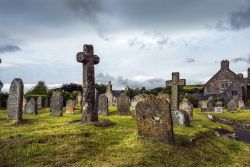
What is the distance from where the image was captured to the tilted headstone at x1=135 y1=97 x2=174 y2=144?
16.0 metres

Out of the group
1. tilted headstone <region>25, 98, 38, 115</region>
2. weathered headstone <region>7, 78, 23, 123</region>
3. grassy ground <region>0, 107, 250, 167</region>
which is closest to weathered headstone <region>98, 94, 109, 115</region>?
tilted headstone <region>25, 98, 38, 115</region>

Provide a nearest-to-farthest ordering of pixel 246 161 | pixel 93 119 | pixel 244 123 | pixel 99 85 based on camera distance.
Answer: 1. pixel 246 161
2. pixel 93 119
3. pixel 244 123
4. pixel 99 85

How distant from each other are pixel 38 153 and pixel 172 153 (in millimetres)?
4950

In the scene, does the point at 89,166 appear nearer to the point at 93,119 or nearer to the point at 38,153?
the point at 38,153

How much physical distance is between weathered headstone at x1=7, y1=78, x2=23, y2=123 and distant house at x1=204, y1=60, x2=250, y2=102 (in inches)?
2736

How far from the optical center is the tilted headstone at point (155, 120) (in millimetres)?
15994

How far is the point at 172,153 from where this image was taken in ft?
47.5

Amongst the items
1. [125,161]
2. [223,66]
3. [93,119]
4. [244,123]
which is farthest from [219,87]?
[125,161]

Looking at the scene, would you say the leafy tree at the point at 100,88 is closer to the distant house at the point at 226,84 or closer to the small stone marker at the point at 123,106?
the distant house at the point at 226,84

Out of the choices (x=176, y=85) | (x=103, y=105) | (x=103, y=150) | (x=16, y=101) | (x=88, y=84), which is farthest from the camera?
(x=103, y=105)

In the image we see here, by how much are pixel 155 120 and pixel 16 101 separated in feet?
30.1

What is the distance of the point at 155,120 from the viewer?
16188 mm

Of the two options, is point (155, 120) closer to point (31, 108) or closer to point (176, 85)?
point (176, 85)

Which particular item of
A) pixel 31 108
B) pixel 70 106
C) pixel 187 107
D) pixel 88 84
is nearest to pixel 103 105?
pixel 70 106
